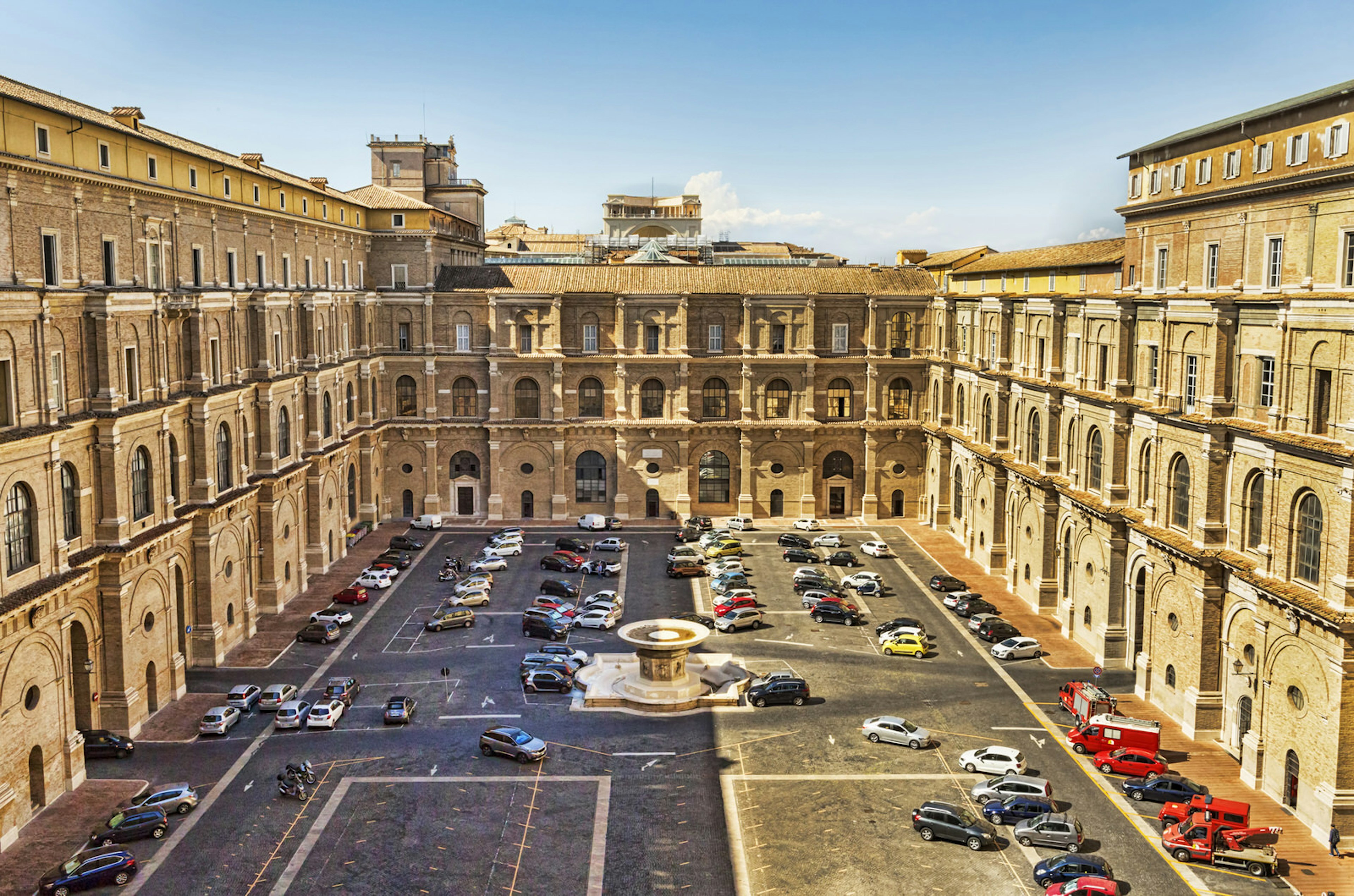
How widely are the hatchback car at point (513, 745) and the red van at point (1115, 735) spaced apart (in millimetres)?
22690

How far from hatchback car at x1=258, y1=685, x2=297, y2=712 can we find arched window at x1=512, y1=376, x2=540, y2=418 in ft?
135

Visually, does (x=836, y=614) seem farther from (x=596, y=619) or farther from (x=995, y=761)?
(x=995, y=761)

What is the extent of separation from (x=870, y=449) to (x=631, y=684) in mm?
42688

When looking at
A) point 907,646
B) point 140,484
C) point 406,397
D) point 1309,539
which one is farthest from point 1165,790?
point 406,397

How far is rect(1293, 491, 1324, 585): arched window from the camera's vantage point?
43.1 m

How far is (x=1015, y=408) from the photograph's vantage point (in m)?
74.6

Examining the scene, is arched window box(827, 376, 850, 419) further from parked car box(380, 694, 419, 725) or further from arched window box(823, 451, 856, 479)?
parked car box(380, 694, 419, 725)

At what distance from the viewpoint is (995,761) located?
46.6 metres

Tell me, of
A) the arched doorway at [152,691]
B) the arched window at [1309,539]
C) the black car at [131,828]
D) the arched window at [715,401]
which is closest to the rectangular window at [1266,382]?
the arched window at [1309,539]

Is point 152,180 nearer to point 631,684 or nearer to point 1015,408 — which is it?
point 631,684

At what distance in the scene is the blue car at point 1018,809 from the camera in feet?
139

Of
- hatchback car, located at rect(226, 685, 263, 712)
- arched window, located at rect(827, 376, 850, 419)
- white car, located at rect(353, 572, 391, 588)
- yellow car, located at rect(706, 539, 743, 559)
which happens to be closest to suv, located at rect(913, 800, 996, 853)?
hatchback car, located at rect(226, 685, 263, 712)

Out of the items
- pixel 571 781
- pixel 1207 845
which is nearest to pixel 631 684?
pixel 571 781

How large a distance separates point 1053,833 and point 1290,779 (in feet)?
34.4
